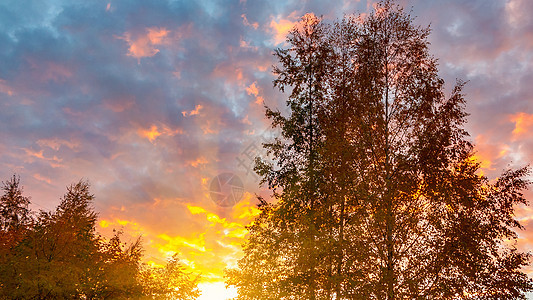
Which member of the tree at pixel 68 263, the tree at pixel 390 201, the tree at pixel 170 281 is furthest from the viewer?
the tree at pixel 170 281

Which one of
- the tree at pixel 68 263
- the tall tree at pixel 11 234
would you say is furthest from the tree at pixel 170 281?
the tall tree at pixel 11 234

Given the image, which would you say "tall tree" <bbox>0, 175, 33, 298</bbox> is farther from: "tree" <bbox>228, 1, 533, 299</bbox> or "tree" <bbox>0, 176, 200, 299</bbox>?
"tree" <bbox>228, 1, 533, 299</bbox>

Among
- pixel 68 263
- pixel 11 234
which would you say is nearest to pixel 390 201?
pixel 68 263

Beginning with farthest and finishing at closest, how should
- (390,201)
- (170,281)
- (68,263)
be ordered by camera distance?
(170,281) → (68,263) → (390,201)

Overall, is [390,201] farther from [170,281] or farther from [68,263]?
[170,281]

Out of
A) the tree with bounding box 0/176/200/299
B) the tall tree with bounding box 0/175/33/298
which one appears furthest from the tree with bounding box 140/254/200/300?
the tall tree with bounding box 0/175/33/298

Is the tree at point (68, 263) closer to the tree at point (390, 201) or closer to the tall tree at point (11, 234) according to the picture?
the tall tree at point (11, 234)

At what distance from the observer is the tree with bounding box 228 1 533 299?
30.5ft

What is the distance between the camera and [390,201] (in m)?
10.5

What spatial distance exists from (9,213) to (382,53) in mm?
33239

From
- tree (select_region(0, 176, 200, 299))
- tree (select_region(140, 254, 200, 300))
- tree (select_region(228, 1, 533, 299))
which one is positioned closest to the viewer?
tree (select_region(228, 1, 533, 299))

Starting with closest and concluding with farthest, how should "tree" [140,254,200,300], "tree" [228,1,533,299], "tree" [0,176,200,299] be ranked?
"tree" [228,1,533,299]
"tree" [0,176,200,299]
"tree" [140,254,200,300]

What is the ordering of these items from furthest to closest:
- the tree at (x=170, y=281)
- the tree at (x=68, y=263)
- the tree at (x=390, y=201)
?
the tree at (x=170, y=281)
the tree at (x=68, y=263)
the tree at (x=390, y=201)

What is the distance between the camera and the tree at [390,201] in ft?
30.5
